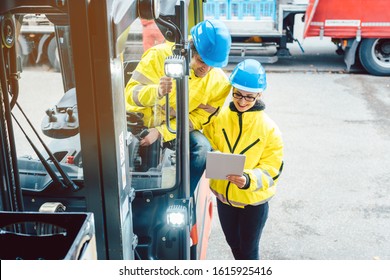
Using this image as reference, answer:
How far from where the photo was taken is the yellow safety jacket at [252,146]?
3188mm

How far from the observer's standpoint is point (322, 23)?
33.8 feet

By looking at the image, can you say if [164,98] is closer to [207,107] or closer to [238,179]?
[207,107]

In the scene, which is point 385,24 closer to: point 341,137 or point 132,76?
point 341,137

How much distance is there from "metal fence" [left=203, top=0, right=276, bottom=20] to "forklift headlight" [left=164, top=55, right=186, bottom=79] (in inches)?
338

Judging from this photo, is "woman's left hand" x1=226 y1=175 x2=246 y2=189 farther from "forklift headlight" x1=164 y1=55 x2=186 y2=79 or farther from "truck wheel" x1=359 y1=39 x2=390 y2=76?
"truck wheel" x1=359 y1=39 x2=390 y2=76

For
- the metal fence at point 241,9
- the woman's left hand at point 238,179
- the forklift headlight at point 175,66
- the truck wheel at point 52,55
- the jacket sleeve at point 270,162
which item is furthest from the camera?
the metal fence at point 241,9

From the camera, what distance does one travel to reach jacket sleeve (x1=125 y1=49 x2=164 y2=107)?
300cm

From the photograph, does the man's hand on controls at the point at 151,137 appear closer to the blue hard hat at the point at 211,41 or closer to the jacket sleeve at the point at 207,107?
the jacket sleeve at the point at 207,107

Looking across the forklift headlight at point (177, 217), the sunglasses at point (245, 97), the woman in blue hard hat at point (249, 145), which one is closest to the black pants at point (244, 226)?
the woman in blue hard hat at point (249, 145)

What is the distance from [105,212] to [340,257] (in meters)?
2.97

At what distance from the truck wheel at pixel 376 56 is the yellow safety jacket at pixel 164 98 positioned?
310 inches

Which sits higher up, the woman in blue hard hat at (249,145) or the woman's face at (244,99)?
the woman's face at (244,99)

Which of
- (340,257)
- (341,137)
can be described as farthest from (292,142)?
(340,257)

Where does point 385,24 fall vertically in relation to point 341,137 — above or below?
above
